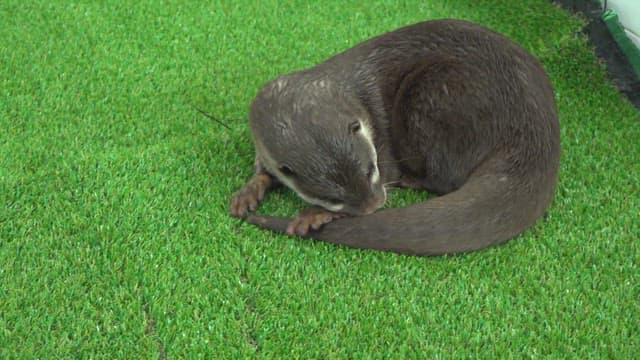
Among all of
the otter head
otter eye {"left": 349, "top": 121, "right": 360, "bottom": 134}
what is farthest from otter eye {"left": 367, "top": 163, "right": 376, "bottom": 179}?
otter eye {"left": 349, "top": 121, "right": 360, "bottom": 134}

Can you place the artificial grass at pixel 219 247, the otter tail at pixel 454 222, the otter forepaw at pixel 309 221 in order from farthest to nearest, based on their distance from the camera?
1. the otter forepaw at pixel 309 221
2. the otter tail at pixel 454 222
3. the artificial grass at pixel 219 247

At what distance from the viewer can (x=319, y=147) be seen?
2.50m

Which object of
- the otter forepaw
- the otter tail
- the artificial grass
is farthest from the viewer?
the otter forepaw

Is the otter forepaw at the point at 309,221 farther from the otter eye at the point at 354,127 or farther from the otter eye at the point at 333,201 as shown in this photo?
the otter eye at the point at 354,127

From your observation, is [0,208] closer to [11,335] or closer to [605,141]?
[11,335]

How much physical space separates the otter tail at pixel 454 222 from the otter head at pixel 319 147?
0.32 ft

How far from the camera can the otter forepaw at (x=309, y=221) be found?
2518mm

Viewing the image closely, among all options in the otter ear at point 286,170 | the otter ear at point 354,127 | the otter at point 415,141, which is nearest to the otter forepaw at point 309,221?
the otter at point 415,141

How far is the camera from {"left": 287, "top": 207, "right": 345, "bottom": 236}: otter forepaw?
2518 millimetres

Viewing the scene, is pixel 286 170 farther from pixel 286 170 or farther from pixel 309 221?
pixel 309 221

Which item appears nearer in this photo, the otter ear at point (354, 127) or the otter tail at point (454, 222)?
the otter tail at point (454, 222)

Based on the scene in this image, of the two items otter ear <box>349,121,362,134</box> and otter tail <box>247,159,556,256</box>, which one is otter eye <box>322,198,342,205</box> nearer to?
otter tail <box>247,159,556,256</box>

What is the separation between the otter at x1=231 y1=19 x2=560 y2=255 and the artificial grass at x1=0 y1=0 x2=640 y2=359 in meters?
0.08

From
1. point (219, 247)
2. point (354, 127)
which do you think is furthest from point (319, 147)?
point (219, 247)
